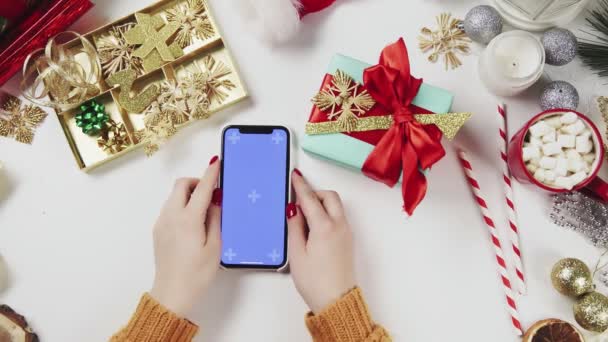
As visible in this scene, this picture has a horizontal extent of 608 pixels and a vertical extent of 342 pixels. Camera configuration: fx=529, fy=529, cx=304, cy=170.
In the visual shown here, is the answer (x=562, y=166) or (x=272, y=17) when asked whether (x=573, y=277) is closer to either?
(x=562, y=166)

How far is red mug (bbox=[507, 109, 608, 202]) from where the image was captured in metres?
0.80

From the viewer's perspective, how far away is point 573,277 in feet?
2.77

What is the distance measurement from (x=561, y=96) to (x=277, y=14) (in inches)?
18.7

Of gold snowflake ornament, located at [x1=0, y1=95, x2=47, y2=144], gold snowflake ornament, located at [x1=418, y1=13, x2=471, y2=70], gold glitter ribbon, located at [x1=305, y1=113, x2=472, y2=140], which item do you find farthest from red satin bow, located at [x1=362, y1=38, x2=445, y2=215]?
gold snowflake ornament, located at [x1=0, y1=95, x2=47, y2=144]

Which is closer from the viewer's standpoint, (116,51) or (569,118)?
(569,118)

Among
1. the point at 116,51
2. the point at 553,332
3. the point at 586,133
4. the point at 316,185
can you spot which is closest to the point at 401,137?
the point at 316,185

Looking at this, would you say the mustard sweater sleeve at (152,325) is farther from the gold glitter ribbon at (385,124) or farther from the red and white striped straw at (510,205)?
the red and white striped straw at (510,205)

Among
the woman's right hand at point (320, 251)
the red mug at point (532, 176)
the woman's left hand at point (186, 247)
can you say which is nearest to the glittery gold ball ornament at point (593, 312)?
the red mug at point (532, 176)

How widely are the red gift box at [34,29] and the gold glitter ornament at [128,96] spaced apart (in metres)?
0.13

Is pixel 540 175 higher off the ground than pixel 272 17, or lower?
lower

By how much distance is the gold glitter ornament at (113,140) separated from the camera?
36.0 inches

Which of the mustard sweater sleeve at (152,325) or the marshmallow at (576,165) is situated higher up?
the mustard sweater sleeve at (152,325)

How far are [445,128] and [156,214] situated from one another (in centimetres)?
50

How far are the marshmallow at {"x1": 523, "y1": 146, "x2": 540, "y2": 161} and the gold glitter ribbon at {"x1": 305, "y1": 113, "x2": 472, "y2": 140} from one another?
0.10 m
